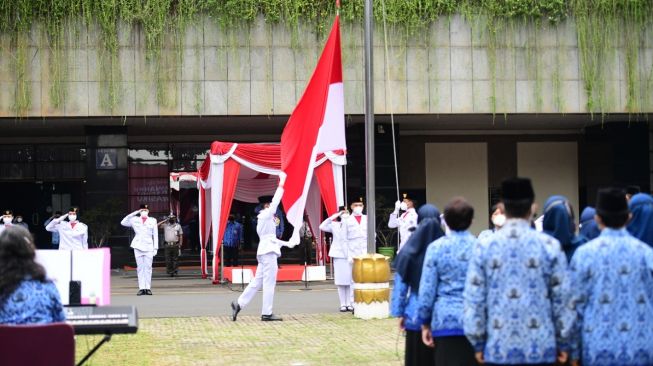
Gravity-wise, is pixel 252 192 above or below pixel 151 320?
above

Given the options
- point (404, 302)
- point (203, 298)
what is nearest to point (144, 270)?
point (203, 298)

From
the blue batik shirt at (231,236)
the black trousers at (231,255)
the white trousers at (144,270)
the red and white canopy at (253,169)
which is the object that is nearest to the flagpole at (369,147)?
the red and white canopy at (253,169)

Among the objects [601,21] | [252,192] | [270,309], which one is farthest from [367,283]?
[601,21]

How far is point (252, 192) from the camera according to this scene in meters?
28.8

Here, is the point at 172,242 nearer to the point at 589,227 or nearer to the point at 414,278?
the point at 589,227

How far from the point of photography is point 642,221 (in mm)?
9203

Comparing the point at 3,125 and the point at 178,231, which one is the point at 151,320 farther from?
the point at 3,125

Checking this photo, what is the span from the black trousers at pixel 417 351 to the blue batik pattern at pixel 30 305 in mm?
3307

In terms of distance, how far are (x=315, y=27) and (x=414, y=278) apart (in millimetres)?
21554

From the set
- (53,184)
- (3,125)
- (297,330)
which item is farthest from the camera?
(53,184)

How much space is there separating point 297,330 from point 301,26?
15.8m

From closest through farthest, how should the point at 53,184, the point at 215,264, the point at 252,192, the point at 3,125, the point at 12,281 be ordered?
the point at 12,281
the point at 215,264
the point at 252,192
the point at 3,125
the point at 53,184

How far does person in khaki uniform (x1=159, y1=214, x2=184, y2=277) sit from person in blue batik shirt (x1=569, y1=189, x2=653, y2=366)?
23.2 m

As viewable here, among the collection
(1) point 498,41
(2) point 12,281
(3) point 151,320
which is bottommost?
(3) point 151,320
